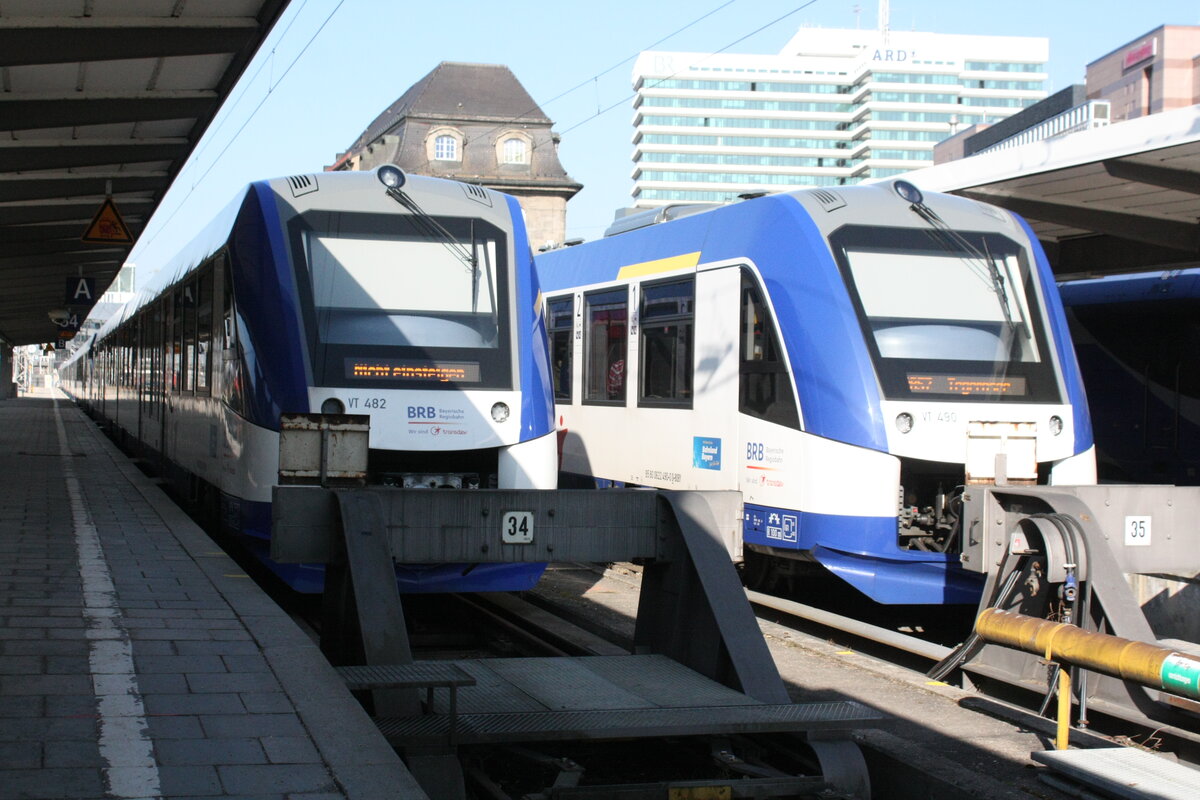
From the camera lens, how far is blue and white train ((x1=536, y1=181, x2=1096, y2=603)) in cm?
922

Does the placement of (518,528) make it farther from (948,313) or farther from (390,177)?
(948,313)

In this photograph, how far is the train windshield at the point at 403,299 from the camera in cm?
906

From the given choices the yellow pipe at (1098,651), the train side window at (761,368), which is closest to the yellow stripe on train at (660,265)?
the train side window at (761,368)

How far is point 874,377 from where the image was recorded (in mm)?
9188

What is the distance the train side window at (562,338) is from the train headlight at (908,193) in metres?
4.50

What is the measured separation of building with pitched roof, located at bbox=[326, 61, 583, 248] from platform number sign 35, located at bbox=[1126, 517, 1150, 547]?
Answer: 6882 centimetres

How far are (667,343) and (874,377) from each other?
281 cm

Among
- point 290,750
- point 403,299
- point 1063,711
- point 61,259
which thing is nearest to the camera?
point 290,750

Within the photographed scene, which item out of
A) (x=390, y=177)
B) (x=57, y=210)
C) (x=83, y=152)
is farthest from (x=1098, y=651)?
(x=57, y=210)

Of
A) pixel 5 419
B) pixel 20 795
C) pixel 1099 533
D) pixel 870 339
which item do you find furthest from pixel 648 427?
pixel 5 419

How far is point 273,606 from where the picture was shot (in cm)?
704

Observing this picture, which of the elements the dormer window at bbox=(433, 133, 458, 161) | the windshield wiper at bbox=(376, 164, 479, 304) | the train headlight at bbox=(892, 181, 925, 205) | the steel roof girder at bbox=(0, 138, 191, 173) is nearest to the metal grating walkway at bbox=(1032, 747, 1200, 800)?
the train headlight at bbox=(892, 181, 925, 205)

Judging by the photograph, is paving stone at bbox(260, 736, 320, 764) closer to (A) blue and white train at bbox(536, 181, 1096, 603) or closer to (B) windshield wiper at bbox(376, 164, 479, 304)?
(A) blue and white train at bbox(536, 181, 1096, 603)

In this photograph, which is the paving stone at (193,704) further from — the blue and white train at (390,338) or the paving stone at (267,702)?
the blue and white train at (390,338)
